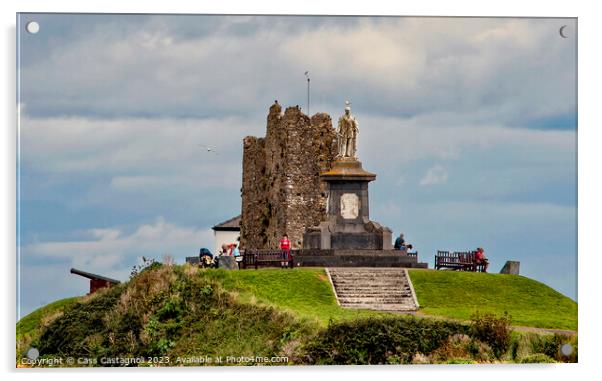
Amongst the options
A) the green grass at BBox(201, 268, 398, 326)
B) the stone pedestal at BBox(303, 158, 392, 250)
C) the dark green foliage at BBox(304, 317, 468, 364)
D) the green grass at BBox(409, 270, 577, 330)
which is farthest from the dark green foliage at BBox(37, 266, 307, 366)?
the stone pedestal at BBox(303, 158, 392, 250)

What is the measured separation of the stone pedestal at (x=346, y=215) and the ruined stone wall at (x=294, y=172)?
14846 mm

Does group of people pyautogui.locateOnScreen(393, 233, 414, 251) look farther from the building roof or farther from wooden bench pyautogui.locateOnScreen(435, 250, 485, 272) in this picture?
the building roof

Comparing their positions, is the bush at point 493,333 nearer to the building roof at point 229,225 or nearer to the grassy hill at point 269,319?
the grassy hill at point 269,319

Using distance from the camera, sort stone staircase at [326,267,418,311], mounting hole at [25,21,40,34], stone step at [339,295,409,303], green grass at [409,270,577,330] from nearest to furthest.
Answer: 1. mounting hole at [25,21,40,34]
2. green grass at [409,270,577,330]
3. stone staircase at [326,267,418,311]
4. stone step at [339,295,409,303]

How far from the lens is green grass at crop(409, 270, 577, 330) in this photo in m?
45.6

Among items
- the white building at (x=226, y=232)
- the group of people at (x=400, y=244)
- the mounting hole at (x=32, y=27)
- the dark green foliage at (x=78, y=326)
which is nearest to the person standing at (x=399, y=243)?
the group of people at (x=400, y=244)

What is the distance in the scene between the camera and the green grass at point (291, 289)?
143ft

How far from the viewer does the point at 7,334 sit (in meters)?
35.8

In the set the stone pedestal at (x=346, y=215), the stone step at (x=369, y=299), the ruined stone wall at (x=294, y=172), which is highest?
the ruined stone wall at (x=294, y=172)

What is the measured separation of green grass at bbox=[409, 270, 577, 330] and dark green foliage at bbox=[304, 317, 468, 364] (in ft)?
15.3

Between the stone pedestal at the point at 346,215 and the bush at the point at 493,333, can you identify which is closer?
the bush at the point at 493,333

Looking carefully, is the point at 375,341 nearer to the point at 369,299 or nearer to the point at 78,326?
the point at 369,299

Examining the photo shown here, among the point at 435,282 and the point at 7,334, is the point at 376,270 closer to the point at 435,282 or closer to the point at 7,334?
the point at 435,282

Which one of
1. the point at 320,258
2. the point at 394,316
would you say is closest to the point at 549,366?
the point at 394,316
